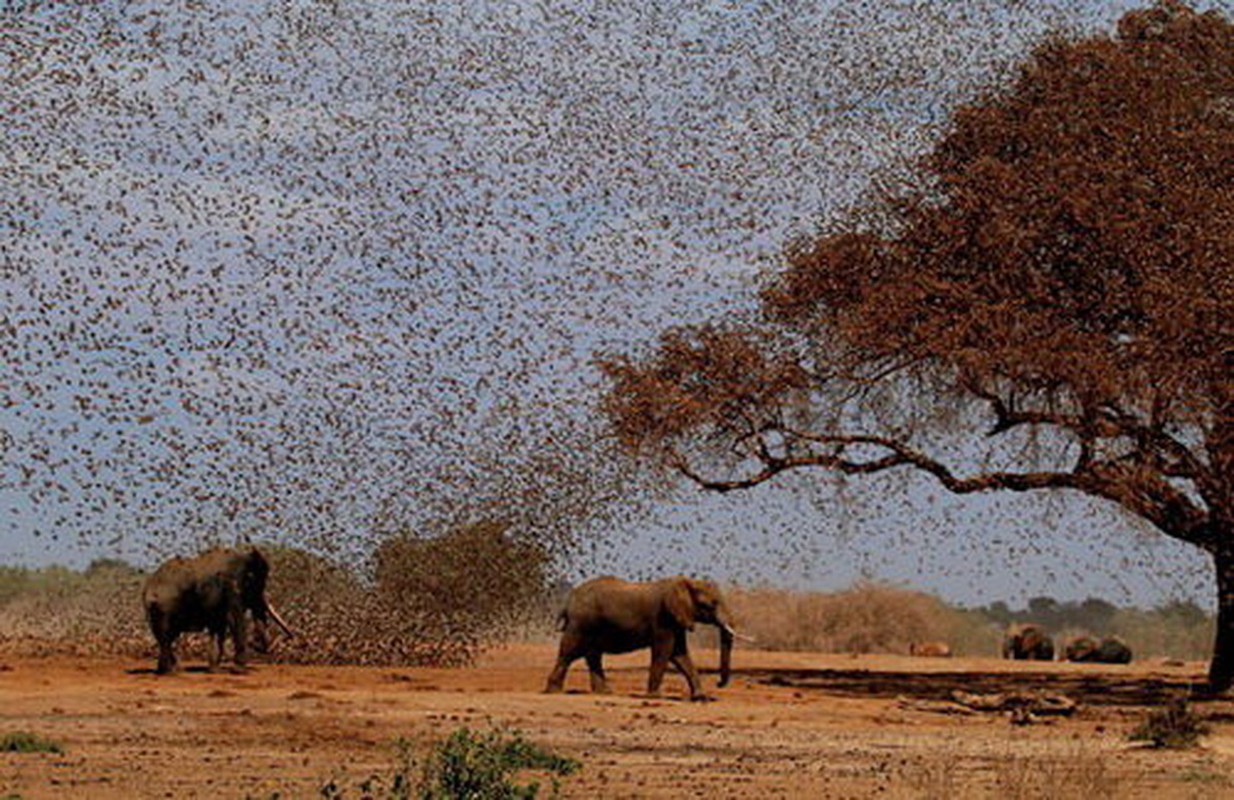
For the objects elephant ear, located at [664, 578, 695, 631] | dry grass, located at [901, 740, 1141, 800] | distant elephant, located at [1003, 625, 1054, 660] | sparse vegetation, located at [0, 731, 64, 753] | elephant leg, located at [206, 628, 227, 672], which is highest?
distant elephant, located at [1003, 625, 1054, 660]

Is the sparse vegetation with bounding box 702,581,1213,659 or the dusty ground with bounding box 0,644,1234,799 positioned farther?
the sparse vegetation with bounding box 702,581,1213,659

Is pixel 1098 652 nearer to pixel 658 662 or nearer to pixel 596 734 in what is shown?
pixel 658 662

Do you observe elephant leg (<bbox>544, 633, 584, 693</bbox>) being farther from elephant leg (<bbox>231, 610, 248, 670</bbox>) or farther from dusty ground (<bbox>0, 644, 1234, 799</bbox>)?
elephant leg (<bbox>231, 610, 248, 670</bbox>)

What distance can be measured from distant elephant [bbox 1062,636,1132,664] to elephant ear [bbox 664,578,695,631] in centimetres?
2264

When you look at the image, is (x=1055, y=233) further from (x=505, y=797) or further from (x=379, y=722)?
(x=505, y=797)

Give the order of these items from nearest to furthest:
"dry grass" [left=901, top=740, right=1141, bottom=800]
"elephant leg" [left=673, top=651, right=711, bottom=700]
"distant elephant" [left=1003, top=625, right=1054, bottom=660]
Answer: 1. "dry grass" [left=901, top=740, right=1141, bottom=800]
2. "elephant leg" [left=673, top=651, right=711, bottom=700]
3. "distant elephant" [left=1003, top=625, right=1054, bottom=660]

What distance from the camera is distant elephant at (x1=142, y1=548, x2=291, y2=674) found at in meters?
26.1

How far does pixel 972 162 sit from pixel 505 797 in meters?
17.9

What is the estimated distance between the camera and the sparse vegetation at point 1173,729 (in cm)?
2002

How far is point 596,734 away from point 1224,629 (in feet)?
43.1

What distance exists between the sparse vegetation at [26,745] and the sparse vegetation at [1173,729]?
11252 millimetres

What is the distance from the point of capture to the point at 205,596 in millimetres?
26359

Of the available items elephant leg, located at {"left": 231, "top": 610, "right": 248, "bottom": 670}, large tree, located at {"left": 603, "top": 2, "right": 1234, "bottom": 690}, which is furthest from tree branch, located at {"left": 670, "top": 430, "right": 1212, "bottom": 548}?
elephant leg, located at {"left": 231, "top": 610, "right": 248, "bottom": 670}

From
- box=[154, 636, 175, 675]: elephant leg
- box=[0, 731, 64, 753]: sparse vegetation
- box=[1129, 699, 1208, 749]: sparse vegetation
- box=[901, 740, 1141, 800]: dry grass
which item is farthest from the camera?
box=[154, 636, 175, 675]: elephant leg
